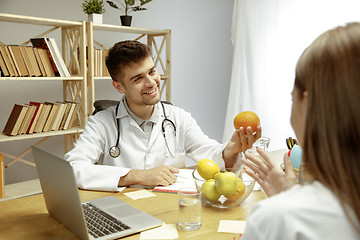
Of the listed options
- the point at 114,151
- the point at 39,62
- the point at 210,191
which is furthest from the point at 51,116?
the point at 210,191

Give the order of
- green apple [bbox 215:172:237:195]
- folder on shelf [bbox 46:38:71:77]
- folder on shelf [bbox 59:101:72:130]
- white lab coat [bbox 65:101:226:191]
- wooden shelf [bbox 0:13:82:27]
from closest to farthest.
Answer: green apple [bbox 215:172:237:195] < white lab coat [bbox 65:101:226:191] < wooden shelf [bbox 0:13:82:27] < folder on shelf [bbox 46:38:71:77] < folder on shelf [bbox 59:101:72:130]

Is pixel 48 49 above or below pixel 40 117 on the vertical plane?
above

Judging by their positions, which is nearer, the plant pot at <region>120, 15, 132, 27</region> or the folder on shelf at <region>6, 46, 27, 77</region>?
the folder on shelf at <region>6, 46, 27, 77</region>

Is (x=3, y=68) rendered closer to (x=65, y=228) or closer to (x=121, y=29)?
(x=121, y=29)

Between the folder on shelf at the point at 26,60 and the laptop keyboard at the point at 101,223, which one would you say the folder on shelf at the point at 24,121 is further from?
the laptop keyboard at the point at 101,223

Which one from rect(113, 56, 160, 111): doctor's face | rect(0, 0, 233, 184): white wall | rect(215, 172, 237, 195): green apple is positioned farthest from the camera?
rect(0, 0, 233, 184): white wall

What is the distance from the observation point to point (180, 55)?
4.14 m

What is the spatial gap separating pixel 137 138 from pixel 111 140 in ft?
0.46

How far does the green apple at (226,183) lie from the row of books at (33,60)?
2070mm

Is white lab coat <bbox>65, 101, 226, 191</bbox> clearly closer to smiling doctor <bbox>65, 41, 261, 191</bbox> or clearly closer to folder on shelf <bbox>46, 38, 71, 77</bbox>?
smiling doctor <bbox>65, 41, 261, 191</bbox>

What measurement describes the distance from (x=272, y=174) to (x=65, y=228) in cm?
66

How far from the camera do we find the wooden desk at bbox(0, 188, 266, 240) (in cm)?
111

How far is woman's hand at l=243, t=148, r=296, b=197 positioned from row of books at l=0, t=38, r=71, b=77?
2194 millimetres

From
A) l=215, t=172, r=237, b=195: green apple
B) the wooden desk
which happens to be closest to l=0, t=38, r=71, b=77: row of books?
the wooden desk
